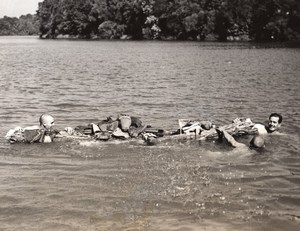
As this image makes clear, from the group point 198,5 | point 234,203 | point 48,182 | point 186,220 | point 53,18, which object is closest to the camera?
point 186,220

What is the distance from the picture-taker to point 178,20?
12156 centimetres

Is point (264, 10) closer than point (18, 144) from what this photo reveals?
No

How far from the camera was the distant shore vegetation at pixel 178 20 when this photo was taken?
10244 centimetres

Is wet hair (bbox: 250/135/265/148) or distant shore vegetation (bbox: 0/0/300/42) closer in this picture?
wet hair (bbox: 250/135/265/148)

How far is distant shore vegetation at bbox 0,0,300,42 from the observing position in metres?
102

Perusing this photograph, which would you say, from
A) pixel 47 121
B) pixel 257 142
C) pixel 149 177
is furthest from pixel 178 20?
pixel 149 177

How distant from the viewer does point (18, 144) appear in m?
13.7

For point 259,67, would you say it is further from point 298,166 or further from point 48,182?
point 48,182

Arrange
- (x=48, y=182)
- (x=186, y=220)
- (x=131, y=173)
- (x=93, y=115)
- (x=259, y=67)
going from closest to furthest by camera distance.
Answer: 1. (x=186, y=220)
2. (x=48, y=182)
3. (x=131, y=173)
4. (x=93, y=115)
5. (x=259, y=67)

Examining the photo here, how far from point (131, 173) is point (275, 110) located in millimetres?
11675

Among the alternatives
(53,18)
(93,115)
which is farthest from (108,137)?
(53,18)

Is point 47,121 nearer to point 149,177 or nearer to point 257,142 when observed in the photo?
point 149,177

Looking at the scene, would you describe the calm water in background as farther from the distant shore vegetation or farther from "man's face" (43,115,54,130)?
the distant shore vegetation

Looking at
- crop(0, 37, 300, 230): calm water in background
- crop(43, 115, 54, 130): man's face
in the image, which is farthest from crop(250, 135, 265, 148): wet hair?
crop(43, 115, 54, 130): man's face
